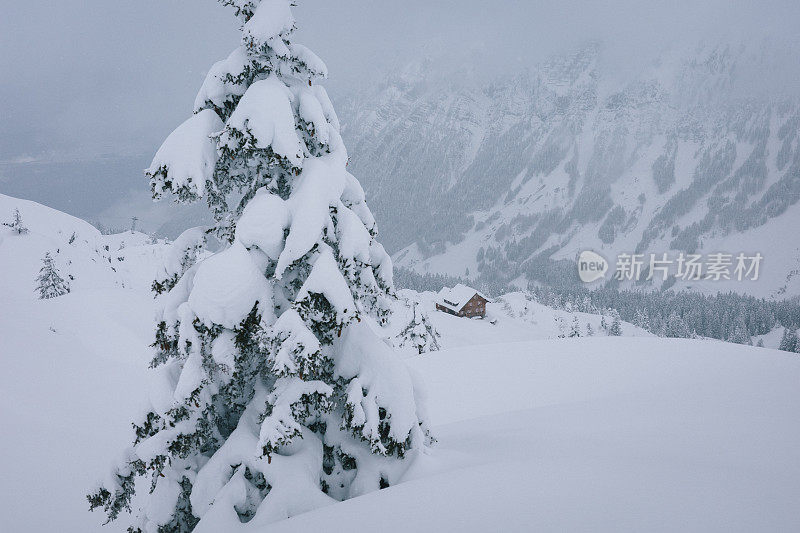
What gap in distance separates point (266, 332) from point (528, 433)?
6.07 metres

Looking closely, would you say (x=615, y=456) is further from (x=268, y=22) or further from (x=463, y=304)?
(x=463, y=304)

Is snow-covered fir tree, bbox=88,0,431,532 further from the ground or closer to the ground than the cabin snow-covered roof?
closer to the ground

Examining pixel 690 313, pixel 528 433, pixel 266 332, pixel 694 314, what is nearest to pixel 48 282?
pixel 266 332

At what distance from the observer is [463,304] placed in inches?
3664

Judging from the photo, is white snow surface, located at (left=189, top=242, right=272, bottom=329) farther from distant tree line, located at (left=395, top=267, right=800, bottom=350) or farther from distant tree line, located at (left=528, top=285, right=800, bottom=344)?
distant tree line, located at (left=395, top=267, right=800, bottom=350)

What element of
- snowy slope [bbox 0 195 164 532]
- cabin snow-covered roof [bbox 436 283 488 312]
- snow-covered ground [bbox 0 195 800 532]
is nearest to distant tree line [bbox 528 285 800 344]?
cabin snow-covered roof [bbox 436 283 488 312]

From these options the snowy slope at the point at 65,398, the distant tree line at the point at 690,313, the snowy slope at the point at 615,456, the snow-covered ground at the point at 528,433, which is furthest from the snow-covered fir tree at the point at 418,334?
the distant tree line at the point at 690,313

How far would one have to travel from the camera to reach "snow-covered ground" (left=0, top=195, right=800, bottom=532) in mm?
4520

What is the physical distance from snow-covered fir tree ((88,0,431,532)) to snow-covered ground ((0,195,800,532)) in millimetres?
870

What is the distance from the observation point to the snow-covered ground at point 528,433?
14.8 feet

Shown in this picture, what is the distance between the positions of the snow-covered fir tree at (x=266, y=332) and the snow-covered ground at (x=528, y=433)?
2.85ft

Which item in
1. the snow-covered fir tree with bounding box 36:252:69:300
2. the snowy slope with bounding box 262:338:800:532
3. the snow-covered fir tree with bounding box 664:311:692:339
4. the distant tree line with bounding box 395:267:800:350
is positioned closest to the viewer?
→ the snowy slope with bounding box 262:338:800:532

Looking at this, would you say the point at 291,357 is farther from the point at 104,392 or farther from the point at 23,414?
the point at 104,392

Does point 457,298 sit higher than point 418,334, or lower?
higher
